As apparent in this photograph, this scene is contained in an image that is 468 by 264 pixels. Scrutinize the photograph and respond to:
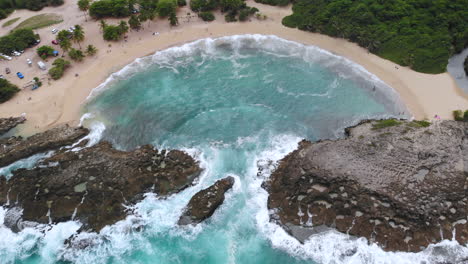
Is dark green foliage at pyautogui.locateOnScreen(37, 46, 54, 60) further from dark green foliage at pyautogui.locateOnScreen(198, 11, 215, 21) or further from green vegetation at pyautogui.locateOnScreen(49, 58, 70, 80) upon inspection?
dark green foliage at pyautogui.locateOnScreen(198, 11, 215, 21)

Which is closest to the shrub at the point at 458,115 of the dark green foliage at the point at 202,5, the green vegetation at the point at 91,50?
the dark green foliage at the point at 202,5

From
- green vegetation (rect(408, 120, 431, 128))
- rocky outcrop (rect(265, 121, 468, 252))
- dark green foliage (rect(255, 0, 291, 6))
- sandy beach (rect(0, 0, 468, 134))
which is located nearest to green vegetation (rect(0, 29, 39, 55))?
sandy beach (rect(0, 0, 468, 134))

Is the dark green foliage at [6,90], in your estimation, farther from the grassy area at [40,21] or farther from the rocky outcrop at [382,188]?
the rocky outcrop at [382,188]

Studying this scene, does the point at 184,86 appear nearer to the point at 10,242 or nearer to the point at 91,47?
the point at 91,47

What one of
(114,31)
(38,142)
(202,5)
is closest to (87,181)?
(38,142)

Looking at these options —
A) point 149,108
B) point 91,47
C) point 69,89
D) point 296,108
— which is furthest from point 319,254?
point 91,47
